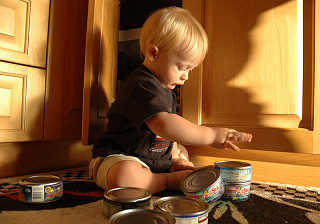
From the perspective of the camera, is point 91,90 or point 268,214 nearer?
point 268,214

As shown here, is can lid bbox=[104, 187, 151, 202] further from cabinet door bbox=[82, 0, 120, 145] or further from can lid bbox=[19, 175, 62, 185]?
cabinet door bbox=[82, 0, 120, 145]

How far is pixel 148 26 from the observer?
931 mm

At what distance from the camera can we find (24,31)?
1.06 meters

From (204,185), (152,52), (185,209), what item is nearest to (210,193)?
(204,185)

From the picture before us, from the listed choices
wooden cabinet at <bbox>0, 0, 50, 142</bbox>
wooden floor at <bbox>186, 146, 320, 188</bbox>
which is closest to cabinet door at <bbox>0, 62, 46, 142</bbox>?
wooden cabinet at <bbox>0, 0, 50, 142</bbox>

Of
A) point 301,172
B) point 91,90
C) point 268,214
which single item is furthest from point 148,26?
point 301,172

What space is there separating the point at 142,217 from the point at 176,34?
0.58 metres

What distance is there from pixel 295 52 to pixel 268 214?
602mm

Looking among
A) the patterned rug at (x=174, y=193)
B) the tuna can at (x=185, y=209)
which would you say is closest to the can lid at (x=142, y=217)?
the tuna can at (x=185, y=209)

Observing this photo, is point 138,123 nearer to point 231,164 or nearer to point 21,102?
point 231,164

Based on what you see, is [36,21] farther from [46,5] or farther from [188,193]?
[188,193]

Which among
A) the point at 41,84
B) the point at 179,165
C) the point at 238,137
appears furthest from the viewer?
the point at 41,84

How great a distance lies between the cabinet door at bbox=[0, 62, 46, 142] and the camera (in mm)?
1002

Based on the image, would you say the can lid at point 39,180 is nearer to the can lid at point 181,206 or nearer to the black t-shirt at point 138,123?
the black t-shirt at point 138,123
